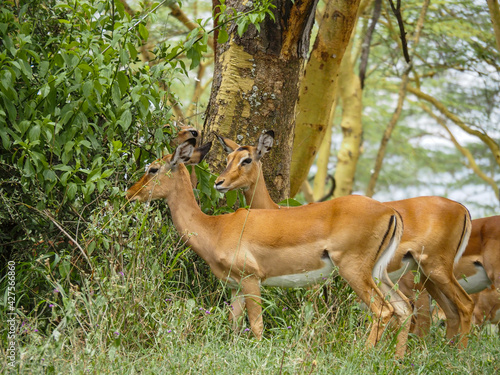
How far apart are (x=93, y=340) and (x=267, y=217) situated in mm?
1659

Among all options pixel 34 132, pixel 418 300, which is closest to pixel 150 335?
pixel 34 132

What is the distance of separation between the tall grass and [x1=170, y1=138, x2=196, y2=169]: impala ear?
476mm

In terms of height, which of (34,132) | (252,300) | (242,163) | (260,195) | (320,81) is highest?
(34,132)

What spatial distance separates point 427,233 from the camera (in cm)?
547

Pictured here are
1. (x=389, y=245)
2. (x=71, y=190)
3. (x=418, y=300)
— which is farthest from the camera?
(x=418, y=300)

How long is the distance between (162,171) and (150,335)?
1485mm

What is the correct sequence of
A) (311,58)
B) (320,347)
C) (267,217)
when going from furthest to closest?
(311,58) < (267,217) < (320,347)

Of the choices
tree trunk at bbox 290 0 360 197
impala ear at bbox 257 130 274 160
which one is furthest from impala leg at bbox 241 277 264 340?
tree trunk at bbox 290 0 360 197

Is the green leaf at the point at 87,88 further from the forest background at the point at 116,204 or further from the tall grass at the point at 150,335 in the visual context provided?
the tall grass at the point at 150,335

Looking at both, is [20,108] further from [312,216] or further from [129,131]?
[312,216]

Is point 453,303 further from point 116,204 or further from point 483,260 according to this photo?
point 116,204

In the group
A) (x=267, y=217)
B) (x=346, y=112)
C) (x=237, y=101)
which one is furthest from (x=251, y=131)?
(x=346, y=112)

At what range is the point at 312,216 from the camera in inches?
186

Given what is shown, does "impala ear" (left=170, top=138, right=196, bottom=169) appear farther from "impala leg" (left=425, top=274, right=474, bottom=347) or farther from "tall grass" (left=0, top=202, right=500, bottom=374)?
"impala leg" (left=425, top=274, right=474, bottom=347)
